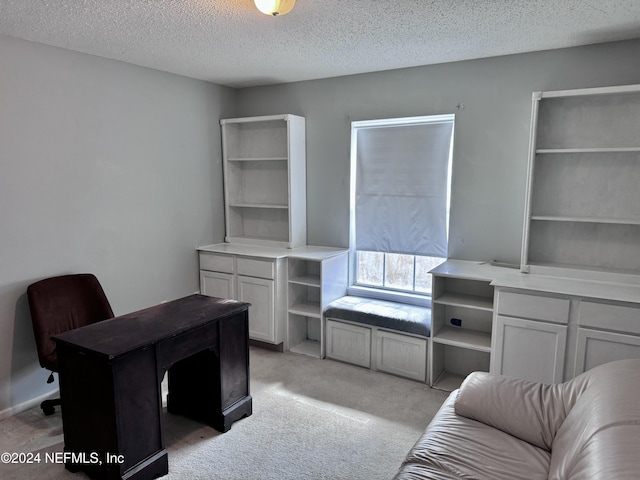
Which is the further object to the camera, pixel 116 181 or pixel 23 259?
pixel 116 181

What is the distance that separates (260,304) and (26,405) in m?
1.85

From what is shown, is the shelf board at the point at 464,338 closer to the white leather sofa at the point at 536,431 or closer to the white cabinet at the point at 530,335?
the white cabinet at the point at 530,335

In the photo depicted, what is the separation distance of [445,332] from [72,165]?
3.07 meters

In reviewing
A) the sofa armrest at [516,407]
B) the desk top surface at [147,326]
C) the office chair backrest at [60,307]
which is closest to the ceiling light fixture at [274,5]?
the desk top surface at [147,326]

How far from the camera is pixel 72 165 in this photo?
3176mm

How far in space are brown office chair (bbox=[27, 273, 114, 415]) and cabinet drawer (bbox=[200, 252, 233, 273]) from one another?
1.13m

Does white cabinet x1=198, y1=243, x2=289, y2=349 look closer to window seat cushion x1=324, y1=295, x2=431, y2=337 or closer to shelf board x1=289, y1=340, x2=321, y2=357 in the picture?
shelf board x1=289, y1=340, x2=321, y2=357

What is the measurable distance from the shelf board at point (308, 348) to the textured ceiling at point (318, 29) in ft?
8.18

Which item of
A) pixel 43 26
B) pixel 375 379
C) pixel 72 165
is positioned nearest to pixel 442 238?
pixel 375 379

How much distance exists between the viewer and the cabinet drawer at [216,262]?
4078 millimetres

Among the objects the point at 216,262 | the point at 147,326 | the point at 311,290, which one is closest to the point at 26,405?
the point at 147,326

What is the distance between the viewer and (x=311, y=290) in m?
4.23

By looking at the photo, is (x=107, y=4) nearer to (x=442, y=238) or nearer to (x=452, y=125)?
(x=452, y=125)

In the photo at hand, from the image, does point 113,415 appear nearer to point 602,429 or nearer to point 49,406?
point 49,406
